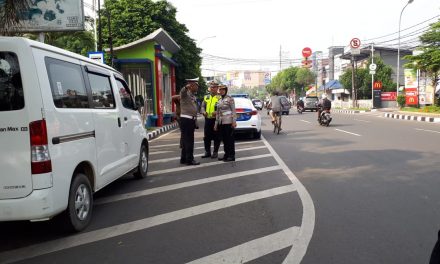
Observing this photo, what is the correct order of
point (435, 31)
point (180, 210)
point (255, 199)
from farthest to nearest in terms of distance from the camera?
point (435, 31)
point (255, 199)
point (180, 210)

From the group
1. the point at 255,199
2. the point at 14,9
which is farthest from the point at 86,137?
the point at 14,9

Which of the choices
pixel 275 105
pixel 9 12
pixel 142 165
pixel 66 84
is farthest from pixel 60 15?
pixel 66 84

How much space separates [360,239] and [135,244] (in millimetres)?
2234

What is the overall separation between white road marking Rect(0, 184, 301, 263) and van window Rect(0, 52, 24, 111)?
1.40 meters

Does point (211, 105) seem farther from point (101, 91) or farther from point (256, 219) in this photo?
point (256, 219)

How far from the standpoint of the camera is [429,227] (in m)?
4.52

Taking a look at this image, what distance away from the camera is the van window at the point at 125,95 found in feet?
22.3

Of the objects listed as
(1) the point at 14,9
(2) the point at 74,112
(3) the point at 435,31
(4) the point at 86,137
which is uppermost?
(3) the point at 435,31

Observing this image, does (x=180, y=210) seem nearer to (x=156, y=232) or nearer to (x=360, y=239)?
(x=156, y=232)

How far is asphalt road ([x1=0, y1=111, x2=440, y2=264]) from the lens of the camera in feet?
12.9

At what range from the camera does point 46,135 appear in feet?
13.2

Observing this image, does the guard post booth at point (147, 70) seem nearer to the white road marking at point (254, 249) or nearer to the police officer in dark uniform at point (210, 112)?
the police officer in dark uniform at point (210, 112)

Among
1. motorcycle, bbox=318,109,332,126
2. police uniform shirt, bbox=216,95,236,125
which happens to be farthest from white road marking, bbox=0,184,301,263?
motorcycle, bbox=318,109,332,126

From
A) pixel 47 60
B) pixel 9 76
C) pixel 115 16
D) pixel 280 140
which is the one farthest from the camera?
pixel 115 16
